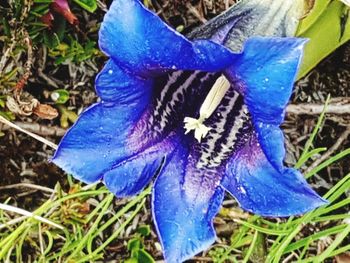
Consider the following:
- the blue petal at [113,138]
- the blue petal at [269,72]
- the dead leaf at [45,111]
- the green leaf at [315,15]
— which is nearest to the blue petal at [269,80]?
the blue petal at [269,72]

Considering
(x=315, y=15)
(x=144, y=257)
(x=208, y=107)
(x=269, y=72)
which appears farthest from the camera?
(x=144, y=257)

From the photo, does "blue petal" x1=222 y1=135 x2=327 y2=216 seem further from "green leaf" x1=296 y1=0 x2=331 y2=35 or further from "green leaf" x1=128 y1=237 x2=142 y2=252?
"green leaf" x1=128 y1=237 x2=142 y2=252

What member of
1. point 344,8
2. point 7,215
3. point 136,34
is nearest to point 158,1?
point 344,8

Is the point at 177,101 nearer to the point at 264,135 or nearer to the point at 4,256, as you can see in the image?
the point at 264,135

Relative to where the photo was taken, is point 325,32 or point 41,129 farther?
point 41,129

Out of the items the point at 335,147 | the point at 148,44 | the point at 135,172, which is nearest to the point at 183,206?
the point at 135,172

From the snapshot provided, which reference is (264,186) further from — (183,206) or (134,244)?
(134,244)
